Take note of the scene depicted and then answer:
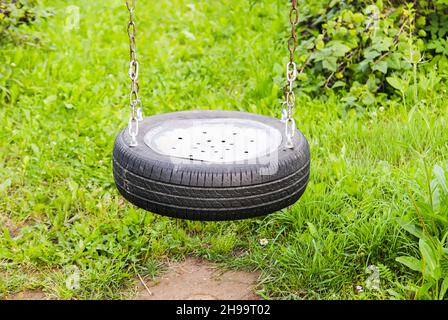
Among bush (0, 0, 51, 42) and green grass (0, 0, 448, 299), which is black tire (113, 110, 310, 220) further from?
bush (0, 0, 51, 42)

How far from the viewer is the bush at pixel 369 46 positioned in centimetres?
489

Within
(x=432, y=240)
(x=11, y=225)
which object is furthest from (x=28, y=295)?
(x=432, y=240)

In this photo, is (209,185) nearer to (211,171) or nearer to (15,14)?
(211,171)

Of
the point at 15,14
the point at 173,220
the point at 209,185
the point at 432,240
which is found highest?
→ the point at 15,14

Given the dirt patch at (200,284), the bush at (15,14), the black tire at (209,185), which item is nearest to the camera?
the black tire at (209,185)

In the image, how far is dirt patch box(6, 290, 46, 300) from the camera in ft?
11.1

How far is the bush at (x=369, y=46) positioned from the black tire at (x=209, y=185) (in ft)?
6.93

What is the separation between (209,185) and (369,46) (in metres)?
2.73

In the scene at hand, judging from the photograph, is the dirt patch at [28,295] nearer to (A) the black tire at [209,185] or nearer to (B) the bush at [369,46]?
(A) the black tire at [209,185]

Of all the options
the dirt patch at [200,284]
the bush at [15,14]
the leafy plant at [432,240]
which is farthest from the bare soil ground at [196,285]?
the bush at [15,14]

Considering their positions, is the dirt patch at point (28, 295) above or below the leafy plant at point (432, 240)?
below

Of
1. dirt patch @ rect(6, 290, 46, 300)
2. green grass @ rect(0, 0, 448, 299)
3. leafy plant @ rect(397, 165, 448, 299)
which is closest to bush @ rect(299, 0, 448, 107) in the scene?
green grass @ rect(0, 0, 448, 299)

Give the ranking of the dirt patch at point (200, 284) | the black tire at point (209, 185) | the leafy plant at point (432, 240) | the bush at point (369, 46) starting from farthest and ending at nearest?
the bush at point (369, 46)
the dirt patch at point (200, 284)
the leafy plant at point (432, 240)
the black tire at point (209, 185)

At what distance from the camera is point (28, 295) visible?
11.1ft
